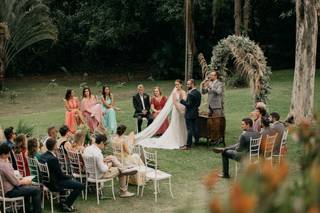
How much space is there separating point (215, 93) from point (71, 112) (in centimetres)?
356

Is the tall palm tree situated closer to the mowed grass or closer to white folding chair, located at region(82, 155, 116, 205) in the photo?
the mowed grass

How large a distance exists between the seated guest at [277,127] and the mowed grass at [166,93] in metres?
0.58

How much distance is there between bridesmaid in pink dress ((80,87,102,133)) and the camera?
15.1 m

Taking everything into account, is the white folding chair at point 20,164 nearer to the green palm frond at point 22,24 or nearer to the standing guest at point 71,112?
the standing guest at point 71,112

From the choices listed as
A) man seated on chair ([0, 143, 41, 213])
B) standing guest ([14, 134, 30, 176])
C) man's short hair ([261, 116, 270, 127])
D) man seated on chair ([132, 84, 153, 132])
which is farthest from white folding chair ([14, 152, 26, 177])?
man seated on chair ([132, 84, 153, 132])

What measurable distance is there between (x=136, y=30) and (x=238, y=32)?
696 cm

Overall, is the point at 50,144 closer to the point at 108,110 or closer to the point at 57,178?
the point at 57,178

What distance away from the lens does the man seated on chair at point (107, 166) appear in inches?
384

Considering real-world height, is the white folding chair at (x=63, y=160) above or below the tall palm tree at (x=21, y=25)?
below

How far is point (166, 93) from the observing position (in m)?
26.4

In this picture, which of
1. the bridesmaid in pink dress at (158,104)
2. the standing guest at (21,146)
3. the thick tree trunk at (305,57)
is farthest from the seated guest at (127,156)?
the thick tree trunk at (305,57)

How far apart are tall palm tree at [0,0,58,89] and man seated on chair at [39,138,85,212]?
750 inches

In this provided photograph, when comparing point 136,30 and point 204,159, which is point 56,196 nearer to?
point 204,159

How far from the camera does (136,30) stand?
108ft
